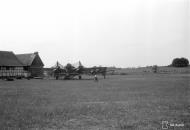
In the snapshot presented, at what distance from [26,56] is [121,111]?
51993 millimetres

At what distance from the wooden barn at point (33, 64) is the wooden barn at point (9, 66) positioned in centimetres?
231

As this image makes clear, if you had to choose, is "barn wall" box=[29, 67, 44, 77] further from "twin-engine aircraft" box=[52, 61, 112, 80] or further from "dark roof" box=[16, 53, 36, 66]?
"twin-engine aircraft" box=[52, 61, 112, 80]

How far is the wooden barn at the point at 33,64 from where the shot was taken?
182 feet

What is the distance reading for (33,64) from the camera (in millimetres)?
55906

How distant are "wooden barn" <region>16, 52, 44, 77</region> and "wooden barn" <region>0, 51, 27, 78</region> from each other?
231 centimetres

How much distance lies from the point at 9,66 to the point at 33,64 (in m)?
6.99

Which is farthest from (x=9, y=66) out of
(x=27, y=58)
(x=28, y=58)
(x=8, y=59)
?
(x=27, y=58)

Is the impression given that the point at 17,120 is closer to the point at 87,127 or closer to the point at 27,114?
the point at 27,114

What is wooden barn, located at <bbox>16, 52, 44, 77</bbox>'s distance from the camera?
2179 inches

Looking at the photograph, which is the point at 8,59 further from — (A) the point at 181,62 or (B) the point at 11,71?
(A) the point at 181,62

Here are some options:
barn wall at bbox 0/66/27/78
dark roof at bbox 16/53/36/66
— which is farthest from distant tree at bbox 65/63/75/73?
dark roof at bbox 16/53/36/66

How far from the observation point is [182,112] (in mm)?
9398

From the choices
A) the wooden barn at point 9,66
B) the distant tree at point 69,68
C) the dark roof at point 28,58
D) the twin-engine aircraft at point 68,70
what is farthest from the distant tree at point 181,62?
the wooden barn at point 9,66

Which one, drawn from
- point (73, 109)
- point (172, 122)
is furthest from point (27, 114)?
point (172, 122)
